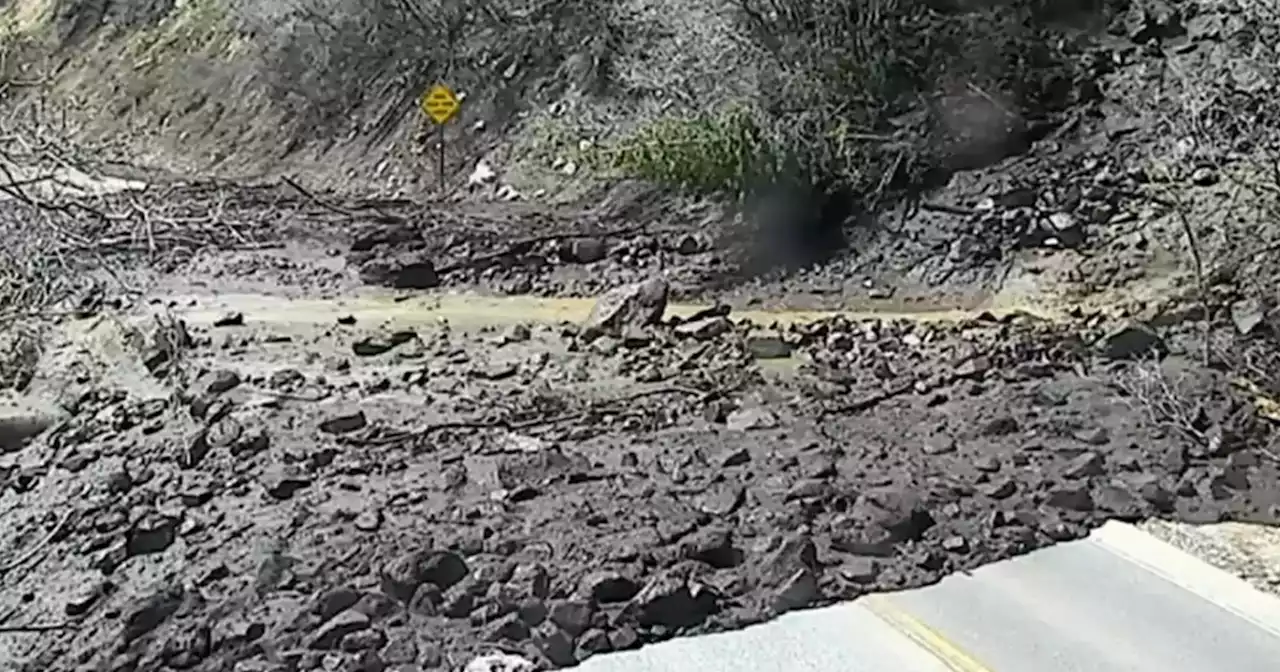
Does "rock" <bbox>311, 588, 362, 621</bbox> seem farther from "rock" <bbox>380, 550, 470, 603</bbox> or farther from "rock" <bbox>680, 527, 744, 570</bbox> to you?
"rock" <bbox>680, 527, 744, 570</bbox>

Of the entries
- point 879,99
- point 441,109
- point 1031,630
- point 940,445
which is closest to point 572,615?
point 1031,630

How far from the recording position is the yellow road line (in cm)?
532

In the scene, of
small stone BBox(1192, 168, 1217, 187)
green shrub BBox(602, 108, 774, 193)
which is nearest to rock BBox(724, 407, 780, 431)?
small stone BBox(1192, 168, 1217, 187)

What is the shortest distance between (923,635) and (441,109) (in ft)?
36.4

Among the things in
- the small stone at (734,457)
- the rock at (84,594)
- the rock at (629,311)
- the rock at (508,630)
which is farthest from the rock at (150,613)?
the rock at (629,311)

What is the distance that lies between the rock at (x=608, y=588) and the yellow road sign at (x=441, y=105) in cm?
1011

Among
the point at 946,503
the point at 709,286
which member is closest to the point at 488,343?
the point at 709,286

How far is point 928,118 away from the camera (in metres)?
12.3

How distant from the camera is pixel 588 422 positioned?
A: 27.8 feet

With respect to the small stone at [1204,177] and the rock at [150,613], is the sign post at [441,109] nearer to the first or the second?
the small stone at [1204,177]

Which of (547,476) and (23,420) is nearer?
(547,476)

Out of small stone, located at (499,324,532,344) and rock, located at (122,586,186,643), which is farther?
small stone, located at (499,324,532,344)

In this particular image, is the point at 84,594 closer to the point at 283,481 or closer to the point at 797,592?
the point at 283,481

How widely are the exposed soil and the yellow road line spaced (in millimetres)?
178
